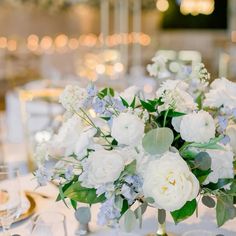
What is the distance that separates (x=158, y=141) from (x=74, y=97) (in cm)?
25

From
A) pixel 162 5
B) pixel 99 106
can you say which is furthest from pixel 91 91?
pixel 162 5

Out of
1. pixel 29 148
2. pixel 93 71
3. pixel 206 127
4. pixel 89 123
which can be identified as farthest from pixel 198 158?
pixel 93 71

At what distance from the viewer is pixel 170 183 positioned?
1161mm

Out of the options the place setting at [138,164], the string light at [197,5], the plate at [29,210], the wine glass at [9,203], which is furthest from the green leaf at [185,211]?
the string light at [197,5]

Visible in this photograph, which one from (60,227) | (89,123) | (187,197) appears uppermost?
(89,123)

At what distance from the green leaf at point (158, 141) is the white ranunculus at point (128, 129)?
23mm

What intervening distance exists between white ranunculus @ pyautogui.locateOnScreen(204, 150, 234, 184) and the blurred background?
124 inches

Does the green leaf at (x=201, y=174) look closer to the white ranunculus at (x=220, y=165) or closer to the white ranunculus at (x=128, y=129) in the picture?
the white ranunculus at (x=220, y=165)

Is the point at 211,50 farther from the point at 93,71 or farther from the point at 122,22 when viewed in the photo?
the point at 93,71

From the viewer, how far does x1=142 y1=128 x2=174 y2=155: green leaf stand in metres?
1.19

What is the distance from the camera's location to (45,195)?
6.44 feet

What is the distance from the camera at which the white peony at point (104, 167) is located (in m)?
1.20

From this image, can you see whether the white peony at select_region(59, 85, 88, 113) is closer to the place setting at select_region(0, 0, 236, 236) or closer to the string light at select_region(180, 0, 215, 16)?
the place setting at select_region(0, 0, 236, 236)

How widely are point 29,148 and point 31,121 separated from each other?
508mm
